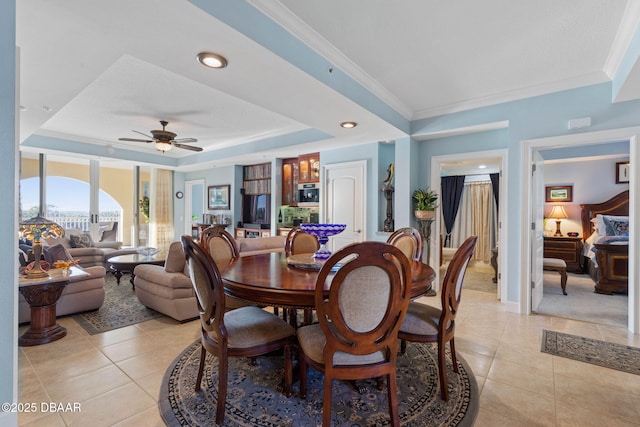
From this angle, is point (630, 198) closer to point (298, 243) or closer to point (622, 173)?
point (298, 243)

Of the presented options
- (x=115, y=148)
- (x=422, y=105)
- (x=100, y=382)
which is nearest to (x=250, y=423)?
(x=100, y=382)

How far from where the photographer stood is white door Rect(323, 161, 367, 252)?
4852mm

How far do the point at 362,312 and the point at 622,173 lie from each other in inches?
275

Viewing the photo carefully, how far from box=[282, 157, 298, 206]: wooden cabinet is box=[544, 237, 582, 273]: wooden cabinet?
209 inches

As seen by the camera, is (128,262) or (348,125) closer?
(348,125)

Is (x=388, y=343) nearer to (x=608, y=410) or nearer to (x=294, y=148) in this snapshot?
(x=608, y=410)

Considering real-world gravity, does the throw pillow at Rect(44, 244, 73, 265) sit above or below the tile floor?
above

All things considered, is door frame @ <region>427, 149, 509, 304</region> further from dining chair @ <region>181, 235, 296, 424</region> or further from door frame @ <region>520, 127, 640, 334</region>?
dining chair @ <region>181, 235, 296, 424</region>

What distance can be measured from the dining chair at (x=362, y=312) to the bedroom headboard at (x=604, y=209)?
6566 millimetres

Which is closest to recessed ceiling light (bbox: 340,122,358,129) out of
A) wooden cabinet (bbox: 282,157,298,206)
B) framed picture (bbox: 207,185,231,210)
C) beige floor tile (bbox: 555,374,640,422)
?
wooden cabinet (bbox: 282,157,298,206)

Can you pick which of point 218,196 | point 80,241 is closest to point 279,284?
point 80,241

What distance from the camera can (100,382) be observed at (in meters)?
2.05

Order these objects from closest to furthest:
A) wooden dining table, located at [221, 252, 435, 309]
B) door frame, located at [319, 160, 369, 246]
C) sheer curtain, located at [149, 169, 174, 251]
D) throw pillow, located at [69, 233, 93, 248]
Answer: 1. wooden dining table, located at [221, 252, 435, 309]
2. door frame, located at [319, 160, 369, 246]
3. throw pillow, located at [69, 233, 93, 248]
4. sheer curtain, located at [149, 169, 174, 251]

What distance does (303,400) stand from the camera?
1.86 metres
